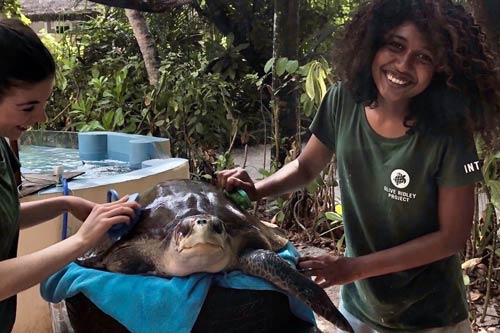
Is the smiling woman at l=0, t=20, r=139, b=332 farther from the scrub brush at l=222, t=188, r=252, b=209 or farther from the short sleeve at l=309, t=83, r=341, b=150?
the short sleeve at l=309, t=83, r=341, b=150

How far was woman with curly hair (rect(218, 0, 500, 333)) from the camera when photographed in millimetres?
1151

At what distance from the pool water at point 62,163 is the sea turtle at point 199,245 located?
2.36 metres

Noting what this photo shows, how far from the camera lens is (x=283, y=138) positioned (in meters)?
3.84

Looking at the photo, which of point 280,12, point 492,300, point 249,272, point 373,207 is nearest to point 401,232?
point 373,207

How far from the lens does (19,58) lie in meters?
0.95

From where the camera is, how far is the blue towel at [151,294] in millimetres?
938

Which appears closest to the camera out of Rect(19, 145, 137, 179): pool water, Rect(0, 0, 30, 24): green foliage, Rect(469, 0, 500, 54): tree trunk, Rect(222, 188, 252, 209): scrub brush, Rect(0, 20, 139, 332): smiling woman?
Rect(0, 20, 139, 332): smiling woman

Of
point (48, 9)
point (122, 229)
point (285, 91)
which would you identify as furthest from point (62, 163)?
point (48, 9)

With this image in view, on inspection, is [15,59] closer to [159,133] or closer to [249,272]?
[249,272]

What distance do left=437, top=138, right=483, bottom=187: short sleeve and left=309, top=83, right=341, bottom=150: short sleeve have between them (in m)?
0.32

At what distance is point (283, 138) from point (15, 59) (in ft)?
9.74

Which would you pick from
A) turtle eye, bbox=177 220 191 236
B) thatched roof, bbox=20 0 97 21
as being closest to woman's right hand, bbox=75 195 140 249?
Result: turtle eye, bbox=177 220 191 236

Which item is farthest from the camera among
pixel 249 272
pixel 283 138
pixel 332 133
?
pixel 283 138

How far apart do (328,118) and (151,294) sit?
682 millimetres
